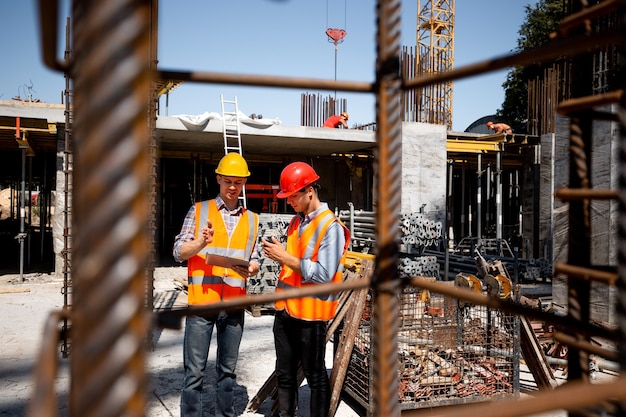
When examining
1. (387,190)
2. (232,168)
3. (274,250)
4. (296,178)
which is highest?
(232,168)

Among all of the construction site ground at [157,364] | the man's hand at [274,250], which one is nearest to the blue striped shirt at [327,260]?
the man's hand at [274,250]

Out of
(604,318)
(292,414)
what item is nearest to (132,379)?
(292,414)

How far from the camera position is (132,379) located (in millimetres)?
561

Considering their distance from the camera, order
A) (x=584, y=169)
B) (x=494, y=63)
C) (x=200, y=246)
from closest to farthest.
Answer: (x=494, y=63) → (x=584, y=169) → (x=200, y=246)

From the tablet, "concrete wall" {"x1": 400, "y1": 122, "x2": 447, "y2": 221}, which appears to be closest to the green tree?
"concrete wall" {"x1": 400, "y1": 122, "x2": 447, "y2": 221}

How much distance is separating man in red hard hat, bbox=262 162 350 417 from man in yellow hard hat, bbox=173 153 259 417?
38 centimetres

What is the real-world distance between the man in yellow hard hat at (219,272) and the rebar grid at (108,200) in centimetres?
341

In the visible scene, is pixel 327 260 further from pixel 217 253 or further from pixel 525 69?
pixel 525 69

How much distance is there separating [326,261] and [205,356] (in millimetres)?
1248

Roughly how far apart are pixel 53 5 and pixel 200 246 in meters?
3.27

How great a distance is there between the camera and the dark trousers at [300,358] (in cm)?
389

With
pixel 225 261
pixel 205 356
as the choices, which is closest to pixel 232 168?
pixel 225 261

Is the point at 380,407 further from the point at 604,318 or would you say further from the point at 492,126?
the point at 492,126

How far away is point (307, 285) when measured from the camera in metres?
3.86
